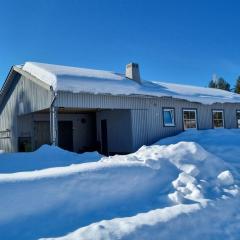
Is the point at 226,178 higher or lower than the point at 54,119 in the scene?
lower

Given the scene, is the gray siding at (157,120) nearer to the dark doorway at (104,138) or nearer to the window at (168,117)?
the window at (168,117)

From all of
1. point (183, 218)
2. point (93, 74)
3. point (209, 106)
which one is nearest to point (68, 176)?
point (183, 218)

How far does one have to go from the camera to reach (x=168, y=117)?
1892 centimetres

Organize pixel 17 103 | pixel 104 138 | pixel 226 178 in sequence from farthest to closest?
pixel 17 103, pixel 104 138, pixel 226 178

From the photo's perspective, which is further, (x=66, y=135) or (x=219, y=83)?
(x=219, y=83)

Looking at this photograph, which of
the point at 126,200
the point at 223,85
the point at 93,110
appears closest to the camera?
the point at 126,200

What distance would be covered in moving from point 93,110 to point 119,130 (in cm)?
236

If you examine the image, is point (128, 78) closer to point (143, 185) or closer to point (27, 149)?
point (27, 149)

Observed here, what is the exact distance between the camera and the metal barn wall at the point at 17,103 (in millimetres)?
Result: 16516

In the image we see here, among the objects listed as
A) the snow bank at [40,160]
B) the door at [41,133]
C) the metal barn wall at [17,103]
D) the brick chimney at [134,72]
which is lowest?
the snow bank at [40,160]

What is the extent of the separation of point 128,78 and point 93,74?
236 centimetres

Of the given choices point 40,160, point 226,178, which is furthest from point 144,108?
point 226,178

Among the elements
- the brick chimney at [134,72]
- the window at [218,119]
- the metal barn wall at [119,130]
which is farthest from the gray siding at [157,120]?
the brick chimney at [134,72]

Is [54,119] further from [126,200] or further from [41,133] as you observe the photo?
[126,200]
